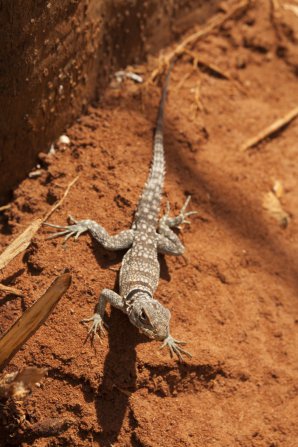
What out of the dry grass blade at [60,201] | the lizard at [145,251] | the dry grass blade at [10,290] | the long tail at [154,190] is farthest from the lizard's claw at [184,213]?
the dry grass blade at [10,290]

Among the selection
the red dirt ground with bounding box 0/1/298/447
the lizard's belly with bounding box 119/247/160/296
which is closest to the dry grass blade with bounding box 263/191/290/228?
the red dirt ground with bounding box 0/1/298/447

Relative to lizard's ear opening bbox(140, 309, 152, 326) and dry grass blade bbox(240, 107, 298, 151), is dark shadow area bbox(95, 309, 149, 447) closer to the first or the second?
lizard's ear opening bbox(140, 309, 152, 326)

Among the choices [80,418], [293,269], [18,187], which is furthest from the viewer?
[293,269]

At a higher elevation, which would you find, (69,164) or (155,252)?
(69,164)

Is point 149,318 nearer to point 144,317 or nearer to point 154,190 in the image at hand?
point 144,317

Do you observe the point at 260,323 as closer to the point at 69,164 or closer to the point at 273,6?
the point at 69,164

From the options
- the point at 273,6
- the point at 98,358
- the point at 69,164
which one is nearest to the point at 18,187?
the point at 69,164
